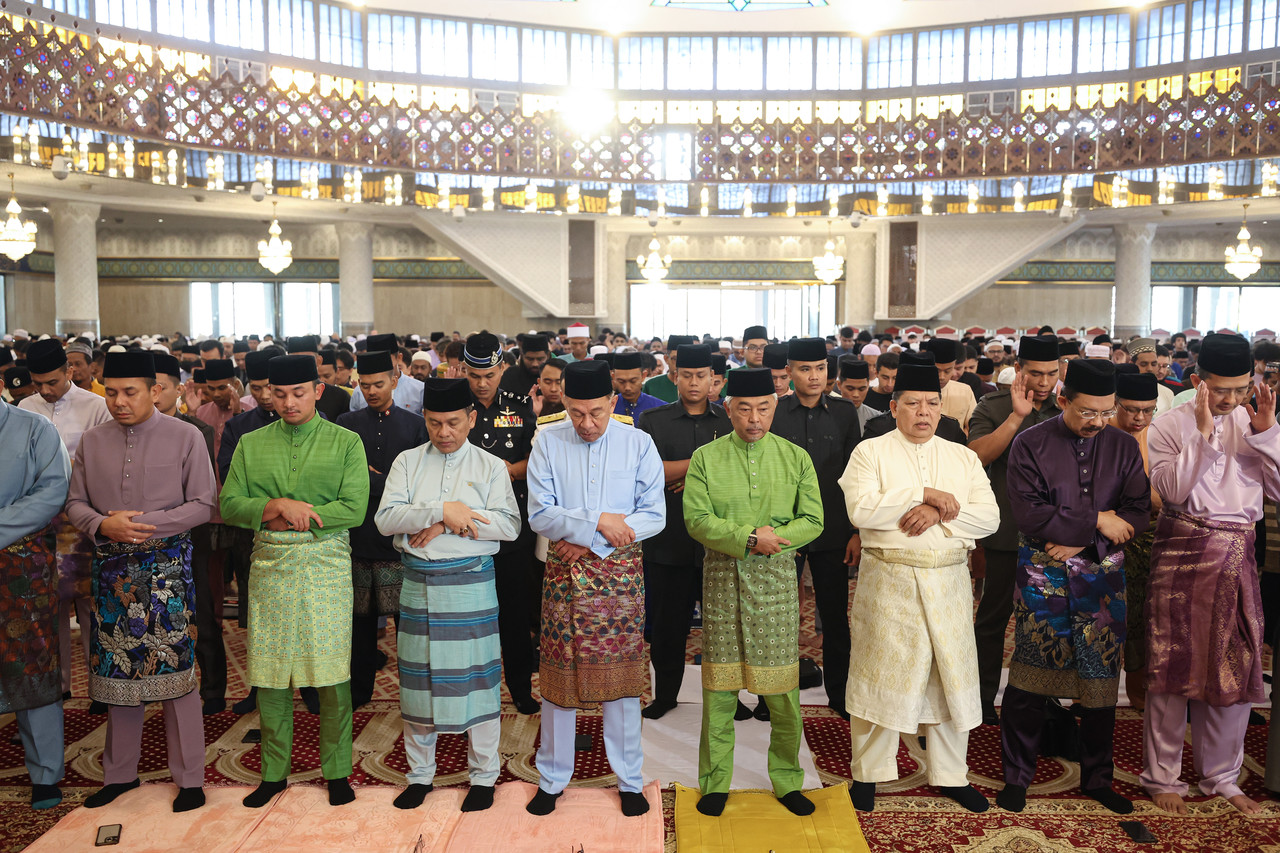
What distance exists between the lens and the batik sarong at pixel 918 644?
3391 millimetres

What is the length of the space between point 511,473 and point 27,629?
6.13 feet

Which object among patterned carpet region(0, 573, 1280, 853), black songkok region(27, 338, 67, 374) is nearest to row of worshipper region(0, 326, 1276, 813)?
patterned carpet region(0, 573, 1280, 853)

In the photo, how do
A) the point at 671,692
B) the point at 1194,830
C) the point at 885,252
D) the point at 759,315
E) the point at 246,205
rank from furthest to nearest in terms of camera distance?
1. the point at 759,315
2. the point at 885,252
3. the point at 246,205
4. the point at 671,692
5. the point at 1194,830

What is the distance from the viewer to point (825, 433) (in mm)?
4336

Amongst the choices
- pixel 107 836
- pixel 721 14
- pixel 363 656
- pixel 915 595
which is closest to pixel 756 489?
pixel 915 595

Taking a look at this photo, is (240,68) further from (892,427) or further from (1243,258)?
(892,427)

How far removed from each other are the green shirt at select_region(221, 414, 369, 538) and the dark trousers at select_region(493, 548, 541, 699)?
0.94 meters

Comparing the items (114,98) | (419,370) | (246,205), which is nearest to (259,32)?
(246,205)

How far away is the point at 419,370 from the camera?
24.1ft

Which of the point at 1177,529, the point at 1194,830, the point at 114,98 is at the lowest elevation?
the point at 1194,830

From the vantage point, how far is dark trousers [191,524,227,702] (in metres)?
4.25

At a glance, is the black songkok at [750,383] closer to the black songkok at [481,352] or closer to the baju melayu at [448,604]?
the baju melayu at [448,604]

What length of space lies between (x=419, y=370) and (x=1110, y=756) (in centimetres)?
525

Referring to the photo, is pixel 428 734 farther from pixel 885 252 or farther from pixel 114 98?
pixel 885 252
